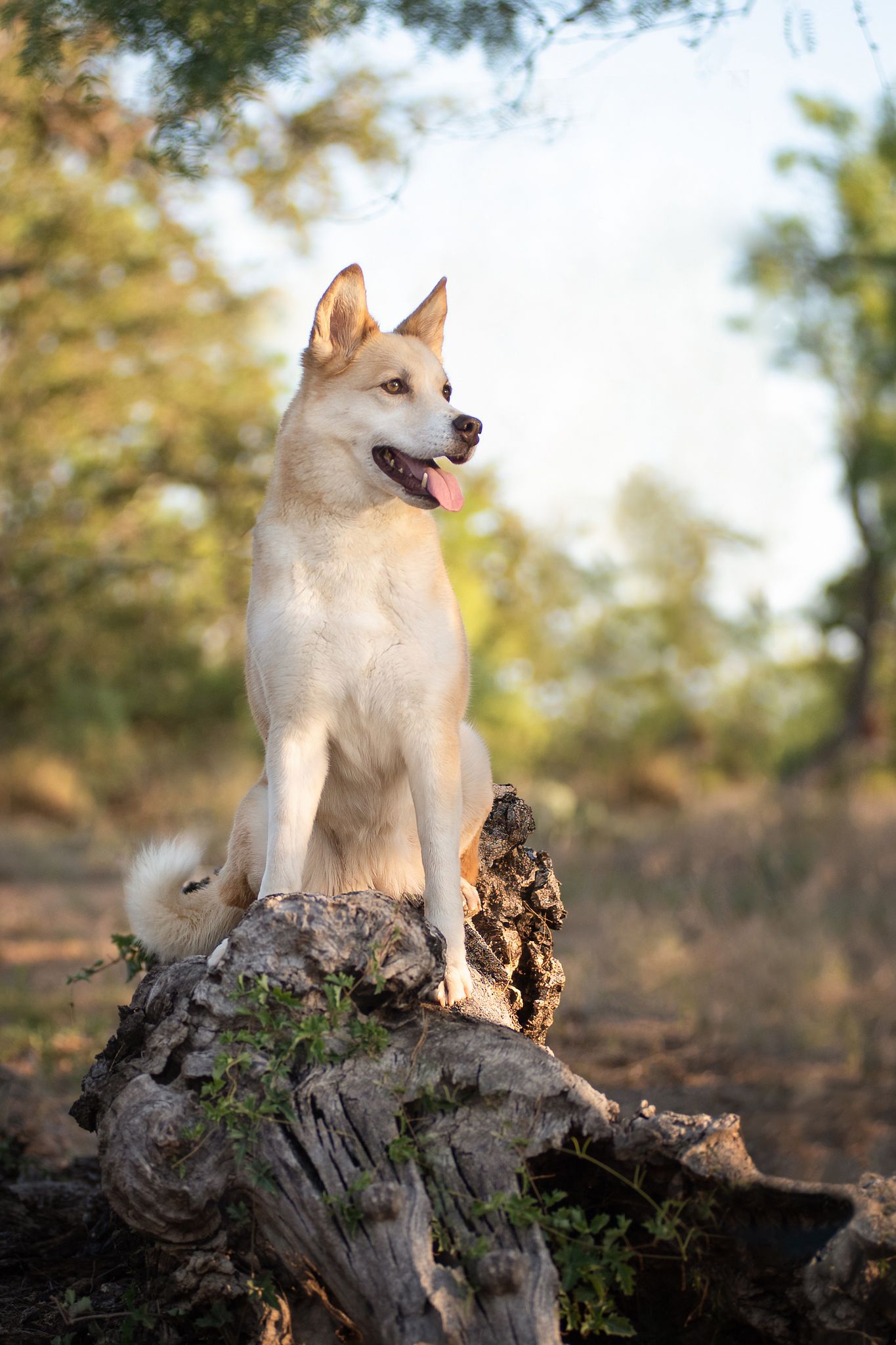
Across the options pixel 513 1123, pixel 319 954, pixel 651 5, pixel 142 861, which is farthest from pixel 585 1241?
pixel 651 5

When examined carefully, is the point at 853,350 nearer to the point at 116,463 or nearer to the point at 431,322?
the point at 116,463

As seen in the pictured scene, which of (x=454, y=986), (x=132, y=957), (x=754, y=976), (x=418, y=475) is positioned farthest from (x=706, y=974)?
(x=418, y=475)

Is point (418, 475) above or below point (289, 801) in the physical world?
above

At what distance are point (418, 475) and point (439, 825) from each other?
2.95ft

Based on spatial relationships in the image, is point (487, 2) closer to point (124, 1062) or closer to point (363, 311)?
point (363, 311)

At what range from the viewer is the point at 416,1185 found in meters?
2.36

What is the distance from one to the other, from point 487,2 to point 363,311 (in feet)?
6.30

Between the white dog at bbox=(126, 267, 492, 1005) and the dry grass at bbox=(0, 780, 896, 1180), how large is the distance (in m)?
2.11

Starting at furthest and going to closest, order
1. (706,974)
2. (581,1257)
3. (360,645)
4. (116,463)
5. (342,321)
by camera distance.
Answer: (116,463) < (706,974) < (342,321) < (360,645) < (581,1257)

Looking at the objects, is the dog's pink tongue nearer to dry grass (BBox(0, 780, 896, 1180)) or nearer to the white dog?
the white dog

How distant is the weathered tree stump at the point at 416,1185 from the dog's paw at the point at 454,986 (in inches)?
2.3

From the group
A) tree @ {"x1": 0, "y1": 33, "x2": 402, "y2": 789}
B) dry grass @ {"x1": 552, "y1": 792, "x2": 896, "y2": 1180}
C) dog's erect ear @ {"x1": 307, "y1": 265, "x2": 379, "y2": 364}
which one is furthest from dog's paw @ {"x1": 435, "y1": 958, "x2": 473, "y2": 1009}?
tree @ {"x1": 0, "y1": 33, "x2": 402, "y2": 789}

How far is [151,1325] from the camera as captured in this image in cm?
252

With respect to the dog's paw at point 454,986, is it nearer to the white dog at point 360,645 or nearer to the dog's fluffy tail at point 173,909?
the white dog at point 360,645
